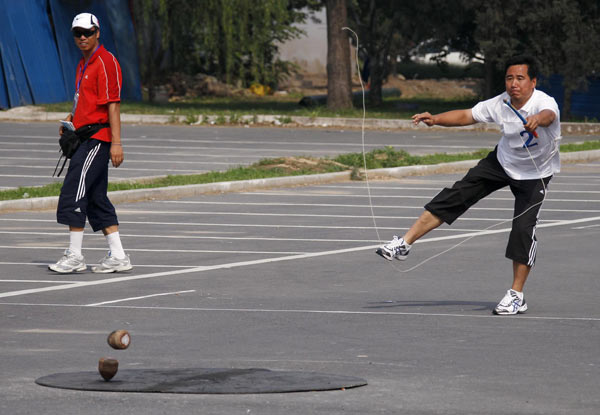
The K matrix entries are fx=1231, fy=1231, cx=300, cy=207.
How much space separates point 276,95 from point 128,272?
36951 millimetres

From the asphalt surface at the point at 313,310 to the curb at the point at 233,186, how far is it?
337 mm

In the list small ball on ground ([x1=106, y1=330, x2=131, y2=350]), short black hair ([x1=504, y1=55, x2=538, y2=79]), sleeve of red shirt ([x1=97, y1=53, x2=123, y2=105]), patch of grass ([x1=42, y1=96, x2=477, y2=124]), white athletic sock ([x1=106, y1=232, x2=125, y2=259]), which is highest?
short black hair ([x1=504, y1=55, x2=538, y2=79])

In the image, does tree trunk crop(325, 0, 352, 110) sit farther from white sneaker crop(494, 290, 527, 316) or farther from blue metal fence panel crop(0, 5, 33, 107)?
white sneaker crop(494, 290, 527, 316)

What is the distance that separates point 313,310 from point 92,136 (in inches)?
108

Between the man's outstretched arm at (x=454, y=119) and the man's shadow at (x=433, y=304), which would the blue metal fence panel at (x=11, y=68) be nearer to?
the man's shadow at (x=433, y=304)

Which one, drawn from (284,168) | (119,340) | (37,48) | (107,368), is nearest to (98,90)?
(119,340)

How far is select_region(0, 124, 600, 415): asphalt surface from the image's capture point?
229 inches

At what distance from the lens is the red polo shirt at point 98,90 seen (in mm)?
10031

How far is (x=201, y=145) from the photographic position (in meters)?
24.6

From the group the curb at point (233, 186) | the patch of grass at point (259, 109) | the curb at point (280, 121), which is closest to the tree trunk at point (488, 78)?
the patch of grass at point (259, 109)

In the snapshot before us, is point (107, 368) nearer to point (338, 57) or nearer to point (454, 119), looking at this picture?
point (454, 119)

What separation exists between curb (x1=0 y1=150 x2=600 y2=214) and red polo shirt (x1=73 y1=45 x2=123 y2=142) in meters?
4.92

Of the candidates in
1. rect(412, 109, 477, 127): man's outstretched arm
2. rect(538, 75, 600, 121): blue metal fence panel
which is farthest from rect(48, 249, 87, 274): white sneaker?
rect(538, 75, 600, 121): blue metal fence panel

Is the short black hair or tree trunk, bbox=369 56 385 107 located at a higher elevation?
the short black hair
